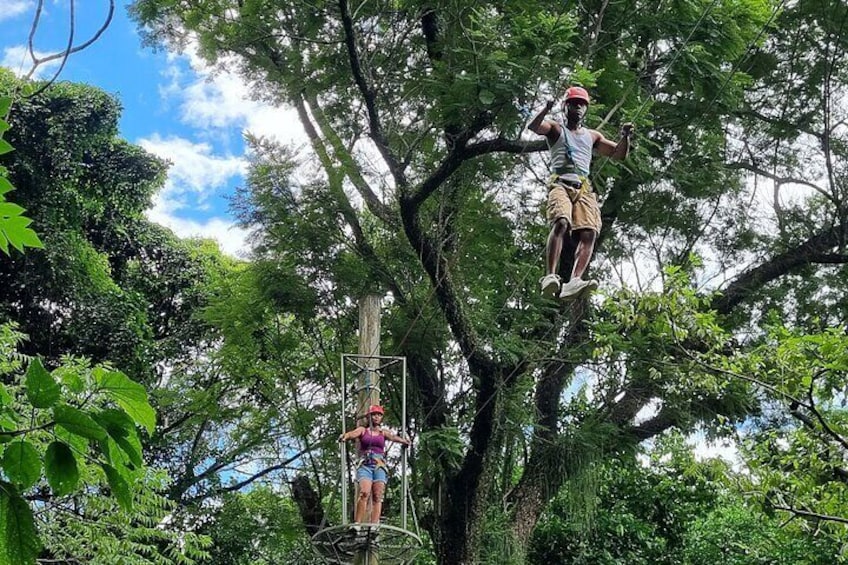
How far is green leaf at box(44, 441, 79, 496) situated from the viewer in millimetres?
1057

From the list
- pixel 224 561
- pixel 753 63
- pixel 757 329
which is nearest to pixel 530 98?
pixel 753 63

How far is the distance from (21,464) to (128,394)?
6.1 inches

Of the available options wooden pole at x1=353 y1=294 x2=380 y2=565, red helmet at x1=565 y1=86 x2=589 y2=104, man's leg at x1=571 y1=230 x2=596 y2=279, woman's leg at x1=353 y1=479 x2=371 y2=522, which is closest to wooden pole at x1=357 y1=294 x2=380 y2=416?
wooden pole at x1=353 y1=294 x2=380 y2=565

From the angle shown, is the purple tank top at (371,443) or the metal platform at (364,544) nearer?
the metal platform at (364,544)

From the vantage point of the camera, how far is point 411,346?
23.5 feet

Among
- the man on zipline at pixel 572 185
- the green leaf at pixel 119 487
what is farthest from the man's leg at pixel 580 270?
the green leaf at pixel 119 487

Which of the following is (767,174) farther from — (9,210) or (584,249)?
(9,210)

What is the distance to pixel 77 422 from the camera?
1.02 metres

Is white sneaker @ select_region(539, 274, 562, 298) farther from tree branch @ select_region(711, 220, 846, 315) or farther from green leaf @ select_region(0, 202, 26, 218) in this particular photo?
tree branch @ select_region(711, 220, 846, 315)

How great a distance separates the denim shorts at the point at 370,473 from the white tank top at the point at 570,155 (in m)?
2.60

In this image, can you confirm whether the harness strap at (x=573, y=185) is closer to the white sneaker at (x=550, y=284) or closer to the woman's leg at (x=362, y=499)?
the white sneaker at (x=550, y=284)

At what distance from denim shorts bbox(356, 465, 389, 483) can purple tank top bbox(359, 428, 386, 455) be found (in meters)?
0.10

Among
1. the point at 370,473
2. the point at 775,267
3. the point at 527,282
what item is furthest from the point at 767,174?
the point at 370,473

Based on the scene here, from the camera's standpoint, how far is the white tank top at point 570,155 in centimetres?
354
